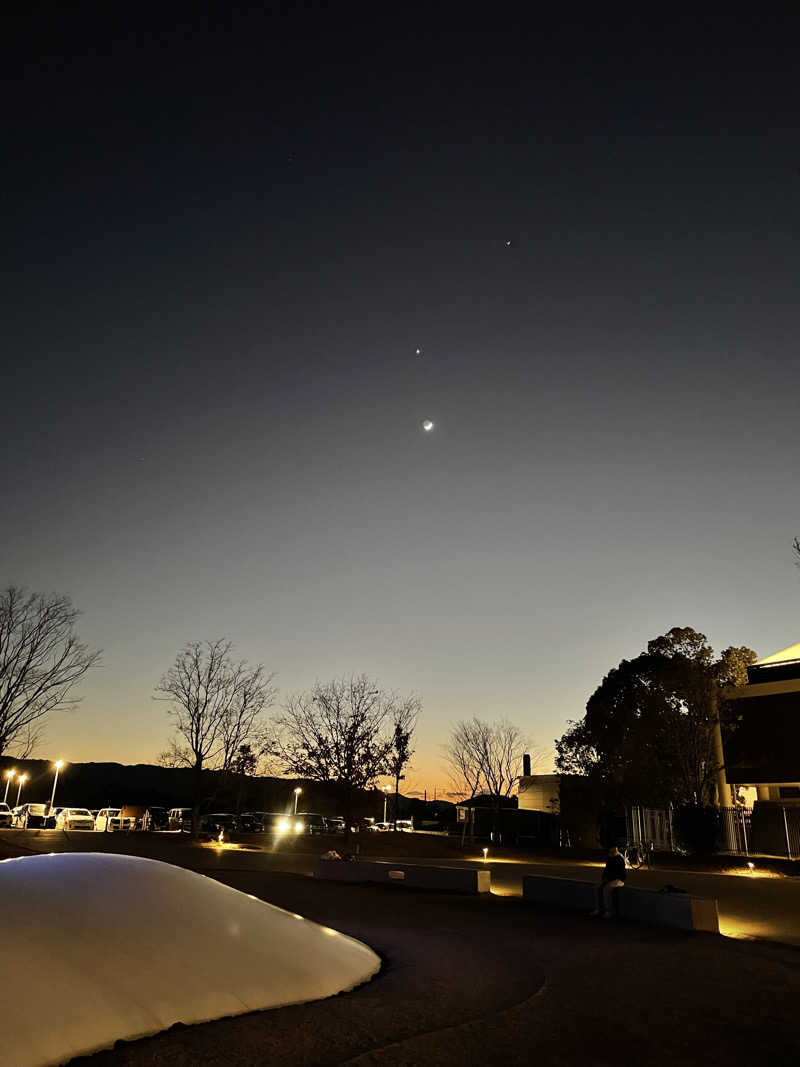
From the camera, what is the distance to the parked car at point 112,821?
36438 millimetres

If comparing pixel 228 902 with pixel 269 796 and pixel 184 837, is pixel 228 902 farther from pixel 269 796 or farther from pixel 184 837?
pixel 269 796

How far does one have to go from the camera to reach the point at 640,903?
12477 mm

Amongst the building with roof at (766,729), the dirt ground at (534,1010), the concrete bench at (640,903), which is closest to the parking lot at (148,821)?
the building with roof at (766,729)

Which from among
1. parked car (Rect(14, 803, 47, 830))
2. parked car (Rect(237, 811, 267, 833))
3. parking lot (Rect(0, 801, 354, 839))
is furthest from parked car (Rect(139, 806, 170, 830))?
parked car (Rect(14, 803, 47, 830))

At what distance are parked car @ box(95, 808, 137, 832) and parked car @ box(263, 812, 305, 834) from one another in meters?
7.08

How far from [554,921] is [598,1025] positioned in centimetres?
677

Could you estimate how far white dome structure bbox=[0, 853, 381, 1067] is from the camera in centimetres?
515

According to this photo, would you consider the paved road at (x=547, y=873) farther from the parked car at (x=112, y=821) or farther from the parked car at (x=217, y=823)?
the parked car at (x=217, y=823)

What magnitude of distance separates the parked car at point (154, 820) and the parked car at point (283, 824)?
5.38m

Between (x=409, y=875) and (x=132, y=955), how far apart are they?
13.9m

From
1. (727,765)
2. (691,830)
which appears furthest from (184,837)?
(727,765)

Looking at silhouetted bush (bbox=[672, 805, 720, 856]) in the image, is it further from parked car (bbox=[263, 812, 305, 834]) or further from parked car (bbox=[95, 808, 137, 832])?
parked car (bbox=[95, 808, 137, 832])

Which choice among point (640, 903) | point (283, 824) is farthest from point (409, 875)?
point (283, 824)

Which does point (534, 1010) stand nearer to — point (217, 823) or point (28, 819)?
point (28, 819)
